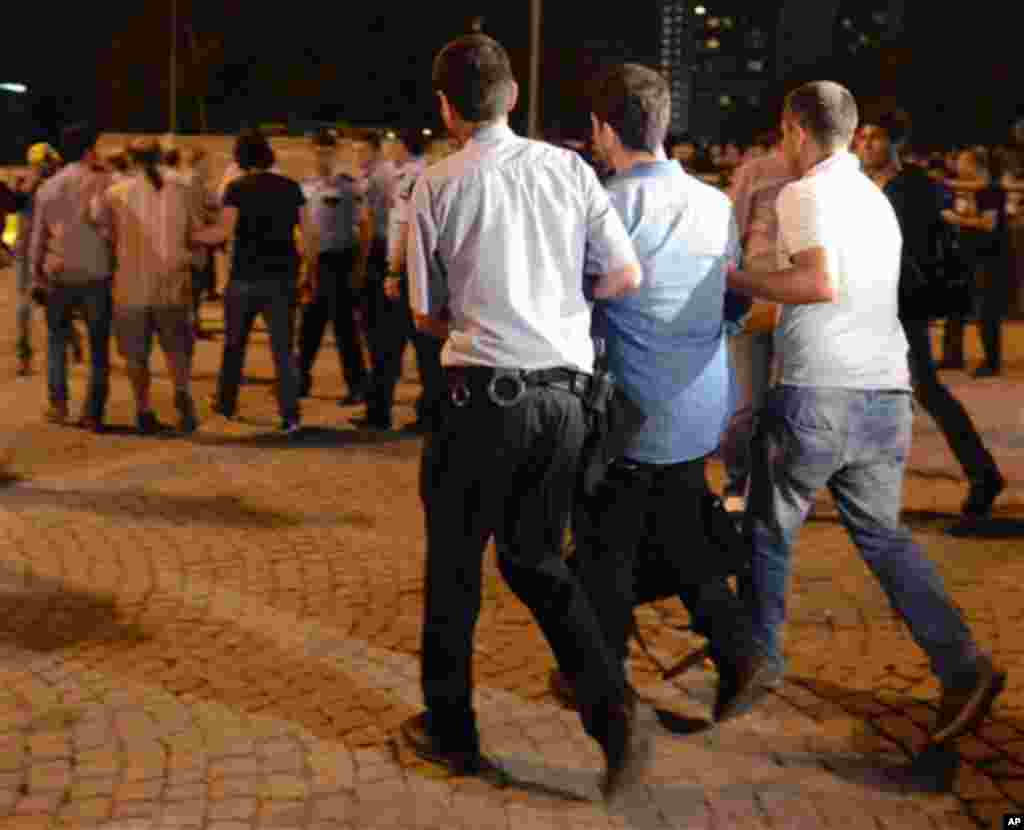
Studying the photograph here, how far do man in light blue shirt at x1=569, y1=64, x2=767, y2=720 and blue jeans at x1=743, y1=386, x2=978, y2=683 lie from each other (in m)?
A: 0.22

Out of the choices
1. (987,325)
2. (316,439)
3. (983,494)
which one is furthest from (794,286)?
(987,325)

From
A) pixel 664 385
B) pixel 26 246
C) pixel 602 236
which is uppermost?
pixel 602 236

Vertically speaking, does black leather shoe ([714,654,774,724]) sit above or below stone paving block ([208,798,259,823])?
above

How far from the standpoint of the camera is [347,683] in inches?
209

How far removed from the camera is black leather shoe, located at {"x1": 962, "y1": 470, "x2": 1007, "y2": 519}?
784cm

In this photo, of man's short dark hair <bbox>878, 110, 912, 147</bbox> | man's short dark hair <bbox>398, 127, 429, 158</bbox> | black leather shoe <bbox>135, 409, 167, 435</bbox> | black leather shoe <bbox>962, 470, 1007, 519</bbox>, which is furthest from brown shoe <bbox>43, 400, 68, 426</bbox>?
black leather shoe <bbox>962, 470, 1007, 519</bbox>

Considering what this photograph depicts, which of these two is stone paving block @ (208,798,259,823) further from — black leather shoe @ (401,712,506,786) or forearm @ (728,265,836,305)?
forearm @ (728,265,836,305)

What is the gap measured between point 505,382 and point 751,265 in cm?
350

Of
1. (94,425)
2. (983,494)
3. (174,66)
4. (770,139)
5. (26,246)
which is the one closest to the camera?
(983,494)

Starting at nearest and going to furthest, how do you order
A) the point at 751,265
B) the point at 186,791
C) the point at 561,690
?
1. the point at 186,791
2. the point at 561,690
3. the point at 751,265

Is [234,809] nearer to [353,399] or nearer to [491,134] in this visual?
[491,134]

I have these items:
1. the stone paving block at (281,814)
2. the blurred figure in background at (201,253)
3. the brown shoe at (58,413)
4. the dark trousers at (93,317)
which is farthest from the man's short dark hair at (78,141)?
the stone paving block at (281,814)

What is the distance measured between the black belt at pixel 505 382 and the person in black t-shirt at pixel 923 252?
10.2 feet

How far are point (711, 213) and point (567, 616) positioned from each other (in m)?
1.21
